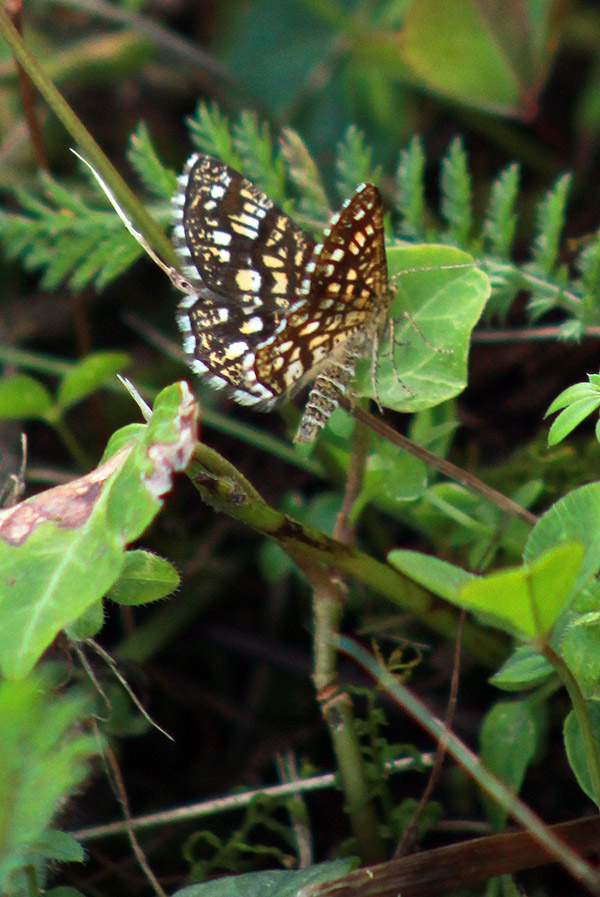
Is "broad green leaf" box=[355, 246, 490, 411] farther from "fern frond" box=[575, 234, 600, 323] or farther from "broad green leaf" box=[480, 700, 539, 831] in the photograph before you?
"broad green leaf" box=[480, 700, 539, 831]

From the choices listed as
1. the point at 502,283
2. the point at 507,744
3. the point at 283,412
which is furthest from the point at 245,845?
the point at 502,283

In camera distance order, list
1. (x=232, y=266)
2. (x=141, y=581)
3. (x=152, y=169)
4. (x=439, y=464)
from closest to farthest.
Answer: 1. (x=141, y=581)
2. (x=439, y=464)
3. (x=232, y=266)
4. (x=152, y=169)

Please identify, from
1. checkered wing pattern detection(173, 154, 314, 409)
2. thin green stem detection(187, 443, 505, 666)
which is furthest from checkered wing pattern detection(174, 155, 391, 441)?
thin green stem detection(187, 443, 505, 666)

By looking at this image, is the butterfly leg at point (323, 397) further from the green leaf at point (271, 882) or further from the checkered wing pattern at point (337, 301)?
the green leaf at point (271, 882)

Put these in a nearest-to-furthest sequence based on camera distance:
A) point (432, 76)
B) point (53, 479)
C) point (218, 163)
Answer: point (218, 163) < point (53, 479) < point (432, 76)

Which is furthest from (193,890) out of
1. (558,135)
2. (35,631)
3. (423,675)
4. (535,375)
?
(558,135)

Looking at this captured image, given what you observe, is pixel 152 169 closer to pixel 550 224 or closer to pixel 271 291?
pixel 271 291

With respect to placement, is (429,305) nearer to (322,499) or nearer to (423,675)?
(322,499)
